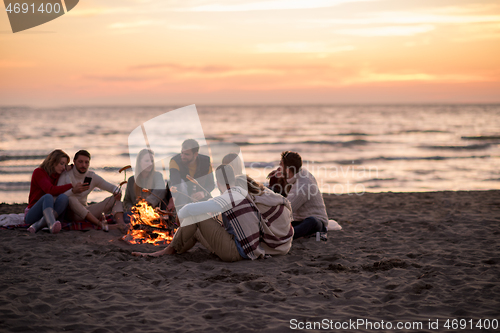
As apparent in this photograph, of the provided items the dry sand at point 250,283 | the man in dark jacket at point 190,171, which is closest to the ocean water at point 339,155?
the man in dark jacket at point 190,171

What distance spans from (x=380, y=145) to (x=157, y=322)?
81.4 feet

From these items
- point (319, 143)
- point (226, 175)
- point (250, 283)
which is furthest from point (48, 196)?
point (319, 143)

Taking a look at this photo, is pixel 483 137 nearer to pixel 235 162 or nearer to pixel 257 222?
pixel 257 222

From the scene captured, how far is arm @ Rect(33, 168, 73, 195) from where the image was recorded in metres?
6.18

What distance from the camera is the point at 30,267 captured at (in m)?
4.66

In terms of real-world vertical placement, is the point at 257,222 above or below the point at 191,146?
below

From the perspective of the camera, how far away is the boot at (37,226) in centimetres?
604

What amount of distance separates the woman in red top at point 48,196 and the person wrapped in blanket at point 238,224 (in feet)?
5.84

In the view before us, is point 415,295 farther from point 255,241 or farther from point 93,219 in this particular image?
point 93,219

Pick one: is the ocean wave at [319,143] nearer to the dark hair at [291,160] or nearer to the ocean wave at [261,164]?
the ocean wave at [261,164]

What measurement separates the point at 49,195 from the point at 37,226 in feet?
1.63

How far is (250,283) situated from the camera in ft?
14.0

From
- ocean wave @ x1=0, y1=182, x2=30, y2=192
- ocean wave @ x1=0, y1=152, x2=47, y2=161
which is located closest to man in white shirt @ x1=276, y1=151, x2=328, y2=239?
ocean wave @ x1=0, y1=182, x2=30, y2=192

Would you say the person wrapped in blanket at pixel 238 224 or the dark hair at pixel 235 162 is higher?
the dark hair at pixel 235 162
